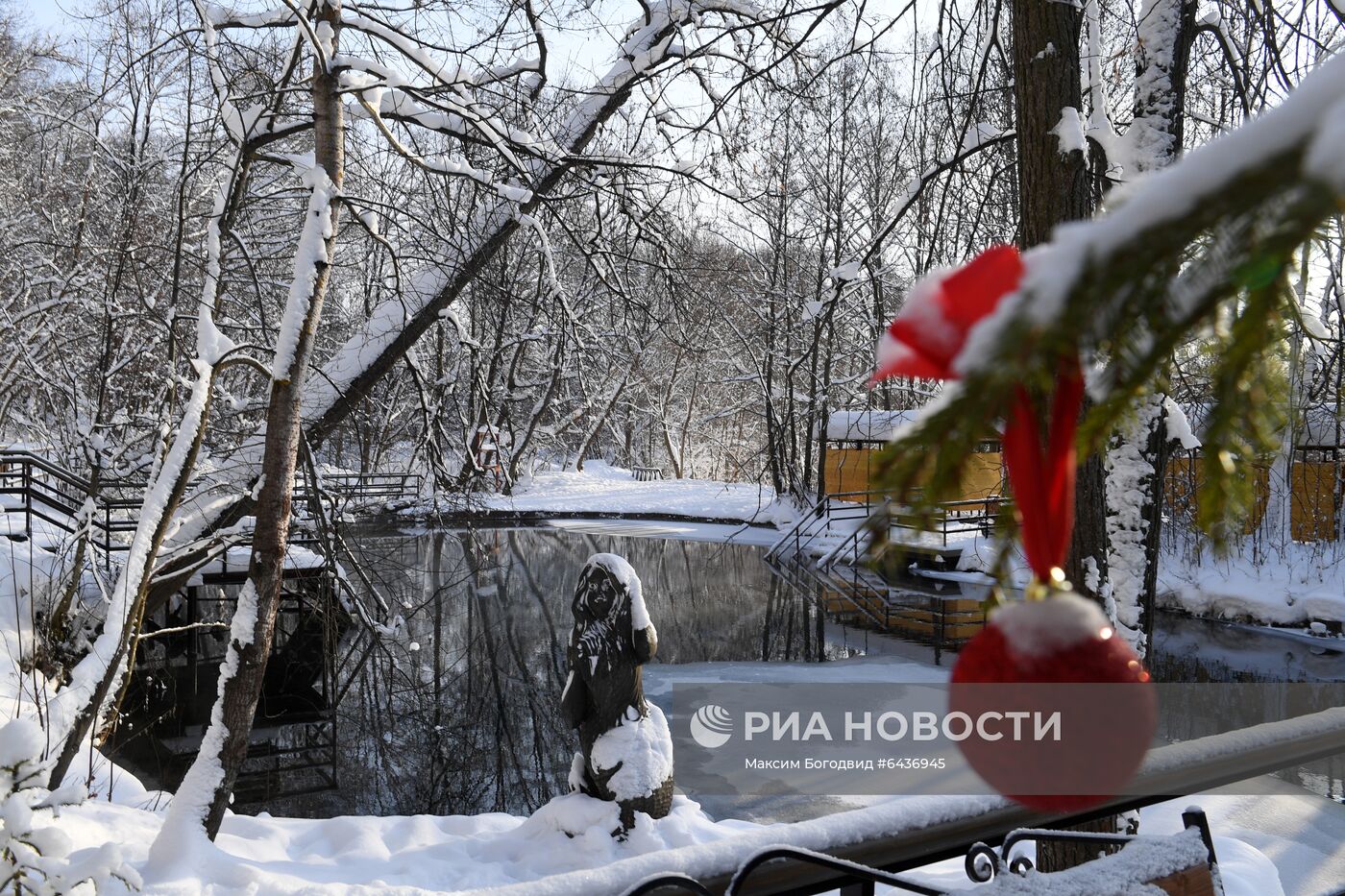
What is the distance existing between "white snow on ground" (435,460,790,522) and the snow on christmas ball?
19.8 meters

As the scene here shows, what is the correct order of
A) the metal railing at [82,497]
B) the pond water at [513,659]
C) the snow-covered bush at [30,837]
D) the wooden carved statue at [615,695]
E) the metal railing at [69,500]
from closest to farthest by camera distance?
the snow-covered bush at [30,837], the wooden carved statue at [615,695], the pond water at [513,659], the metal railing at [82,497], the metal railing at [69,500]

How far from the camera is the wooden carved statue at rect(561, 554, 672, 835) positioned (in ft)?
18.9

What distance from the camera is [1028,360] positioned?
228 millimetres

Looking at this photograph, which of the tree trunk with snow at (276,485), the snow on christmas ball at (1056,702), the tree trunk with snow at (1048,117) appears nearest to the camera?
the snow on christmas ball at (1056,702)

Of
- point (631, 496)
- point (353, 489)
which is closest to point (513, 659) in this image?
point (353, 489)

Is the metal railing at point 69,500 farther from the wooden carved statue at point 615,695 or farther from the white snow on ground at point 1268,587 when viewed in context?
the white snow on ground at point 1268,587

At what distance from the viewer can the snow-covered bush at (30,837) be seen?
1.78 m

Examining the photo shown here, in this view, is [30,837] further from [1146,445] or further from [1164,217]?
[1146,445]

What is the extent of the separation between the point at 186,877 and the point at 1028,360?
14.7 ft

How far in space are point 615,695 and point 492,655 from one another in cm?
568

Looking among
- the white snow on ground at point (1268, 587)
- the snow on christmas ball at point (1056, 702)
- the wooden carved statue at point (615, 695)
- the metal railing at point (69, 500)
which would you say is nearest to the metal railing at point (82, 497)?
the metal railing at point (69, 500)

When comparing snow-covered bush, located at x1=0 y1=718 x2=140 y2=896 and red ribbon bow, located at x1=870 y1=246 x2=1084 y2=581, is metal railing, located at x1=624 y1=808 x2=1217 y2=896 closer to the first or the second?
snow-covered bush, located at x1=0 y1=718 x2=140 y2=896

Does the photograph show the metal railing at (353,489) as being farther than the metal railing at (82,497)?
No

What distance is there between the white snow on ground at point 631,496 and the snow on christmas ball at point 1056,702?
19.8m
